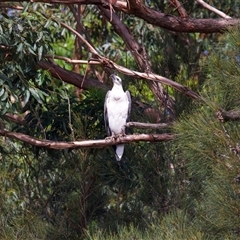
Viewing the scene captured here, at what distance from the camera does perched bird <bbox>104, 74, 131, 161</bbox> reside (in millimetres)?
6652

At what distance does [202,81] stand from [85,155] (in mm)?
1052

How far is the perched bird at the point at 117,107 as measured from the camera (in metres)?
6.65

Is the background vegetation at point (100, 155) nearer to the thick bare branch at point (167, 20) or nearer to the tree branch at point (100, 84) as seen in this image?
the tree branch at point (100, 84)

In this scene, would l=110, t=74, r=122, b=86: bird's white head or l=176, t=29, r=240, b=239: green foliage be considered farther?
l=110, t=74, r=122, b=86: bird's white head

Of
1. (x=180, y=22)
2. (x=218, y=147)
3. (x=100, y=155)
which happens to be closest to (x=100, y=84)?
(x=100, y=155)

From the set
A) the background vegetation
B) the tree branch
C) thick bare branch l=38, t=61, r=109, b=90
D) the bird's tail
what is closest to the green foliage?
the background vegetation

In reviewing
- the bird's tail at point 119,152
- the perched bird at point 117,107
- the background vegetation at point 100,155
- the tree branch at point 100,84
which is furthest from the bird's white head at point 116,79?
the bird's tail at point 119,152

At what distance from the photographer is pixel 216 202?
4133mm

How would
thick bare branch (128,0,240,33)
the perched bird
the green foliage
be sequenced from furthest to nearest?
the perched bird → thick bare branch (128,0,240,33) → the green foliage

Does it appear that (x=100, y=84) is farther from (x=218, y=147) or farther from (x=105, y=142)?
(x=218, y=147)

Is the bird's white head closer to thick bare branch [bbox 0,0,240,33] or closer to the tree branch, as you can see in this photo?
the tree branch

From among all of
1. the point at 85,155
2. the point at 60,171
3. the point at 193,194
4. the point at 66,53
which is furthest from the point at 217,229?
the point at 66,53

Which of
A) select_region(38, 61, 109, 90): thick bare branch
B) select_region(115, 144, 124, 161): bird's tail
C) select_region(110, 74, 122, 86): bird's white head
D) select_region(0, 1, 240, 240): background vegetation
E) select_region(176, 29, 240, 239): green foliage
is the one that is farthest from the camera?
select_region(38, 61, 109, 90): thick bare branch

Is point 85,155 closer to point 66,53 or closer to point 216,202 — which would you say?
point 216,202
